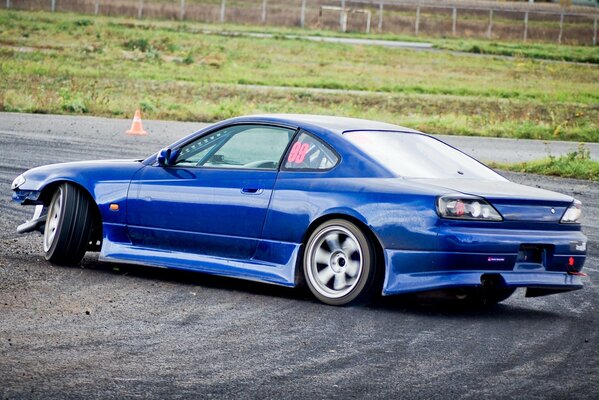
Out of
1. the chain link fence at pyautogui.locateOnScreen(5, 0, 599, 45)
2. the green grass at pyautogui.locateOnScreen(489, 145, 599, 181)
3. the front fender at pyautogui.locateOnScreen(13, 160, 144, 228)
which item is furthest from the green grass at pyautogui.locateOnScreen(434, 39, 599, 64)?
the front fender at pyautogui.locateOnScreen(13, 160, 144, 228)

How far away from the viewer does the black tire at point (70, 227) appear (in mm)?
9164

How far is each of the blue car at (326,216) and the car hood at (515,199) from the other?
1 cm

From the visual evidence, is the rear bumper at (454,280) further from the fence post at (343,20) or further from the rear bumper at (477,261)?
the fence post at (343,20)

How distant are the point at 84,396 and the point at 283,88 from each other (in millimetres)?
28139

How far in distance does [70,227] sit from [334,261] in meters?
2.19

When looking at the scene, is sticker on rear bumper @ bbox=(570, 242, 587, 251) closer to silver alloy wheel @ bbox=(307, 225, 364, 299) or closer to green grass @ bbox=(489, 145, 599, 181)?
silver alloy wheel @ bbox=(307, 225, 364, 299)

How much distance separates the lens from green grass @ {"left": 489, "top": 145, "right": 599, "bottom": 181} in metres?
18.9

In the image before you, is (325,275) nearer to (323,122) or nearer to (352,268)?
(352,268)

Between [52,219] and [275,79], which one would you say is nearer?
[52,219]

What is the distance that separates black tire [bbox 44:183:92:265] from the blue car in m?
0.01

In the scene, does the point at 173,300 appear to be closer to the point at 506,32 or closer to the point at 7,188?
the point at 7,188

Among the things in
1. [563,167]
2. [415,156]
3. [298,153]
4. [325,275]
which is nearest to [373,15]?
[563,167]

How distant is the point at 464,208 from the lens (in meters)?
7.80

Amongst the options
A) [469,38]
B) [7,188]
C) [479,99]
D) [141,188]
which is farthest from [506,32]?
[141,188]
